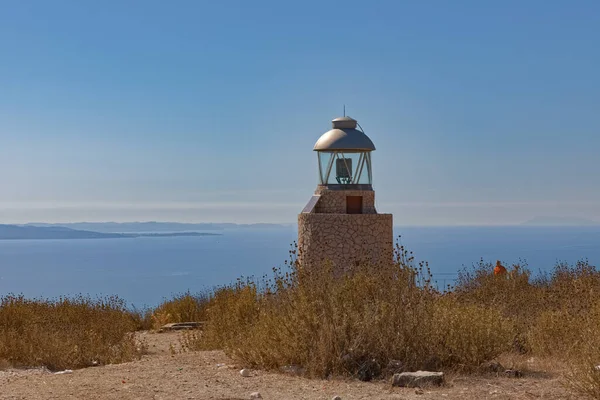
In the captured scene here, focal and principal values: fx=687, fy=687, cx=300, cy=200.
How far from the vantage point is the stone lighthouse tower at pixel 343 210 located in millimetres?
15445

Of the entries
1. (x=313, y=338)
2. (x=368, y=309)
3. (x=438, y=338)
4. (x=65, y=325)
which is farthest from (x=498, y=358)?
(x=65, y=325)

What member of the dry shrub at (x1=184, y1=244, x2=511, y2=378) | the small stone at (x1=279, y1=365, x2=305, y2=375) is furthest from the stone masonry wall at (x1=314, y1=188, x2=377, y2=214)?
the small stone at (x1=279, y1=365, x2=305, y2=375)

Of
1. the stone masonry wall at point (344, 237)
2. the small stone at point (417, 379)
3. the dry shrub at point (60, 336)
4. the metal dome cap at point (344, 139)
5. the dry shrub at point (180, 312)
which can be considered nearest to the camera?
the small stone at point (417, 379)

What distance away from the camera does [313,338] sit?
7.76 meters

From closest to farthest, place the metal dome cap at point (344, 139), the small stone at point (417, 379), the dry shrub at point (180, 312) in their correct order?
the small stone at point (417, 379), the dry shrub at point (180, 312), the metal dome cap at point (344, 139)

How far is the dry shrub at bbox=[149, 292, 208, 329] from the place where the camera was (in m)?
16.0

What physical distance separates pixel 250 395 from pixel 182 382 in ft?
3.50

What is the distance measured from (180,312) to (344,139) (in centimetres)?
578

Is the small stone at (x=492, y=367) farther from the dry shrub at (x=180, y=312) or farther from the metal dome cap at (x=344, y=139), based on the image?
the metal dome cap at (x=344, y=139)

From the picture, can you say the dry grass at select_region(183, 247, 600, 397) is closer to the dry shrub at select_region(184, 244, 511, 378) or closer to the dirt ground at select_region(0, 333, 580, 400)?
the dry shrub at select_region(184, 244, 511, 378)

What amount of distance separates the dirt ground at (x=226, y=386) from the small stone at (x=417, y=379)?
0.30 ft

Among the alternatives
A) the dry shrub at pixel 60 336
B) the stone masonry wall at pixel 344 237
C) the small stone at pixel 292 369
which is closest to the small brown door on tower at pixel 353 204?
the stone masonry wall at pixel 344 237

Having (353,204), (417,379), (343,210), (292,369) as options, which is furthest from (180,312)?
(417,379)

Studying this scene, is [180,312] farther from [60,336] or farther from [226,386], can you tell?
[226,386]
